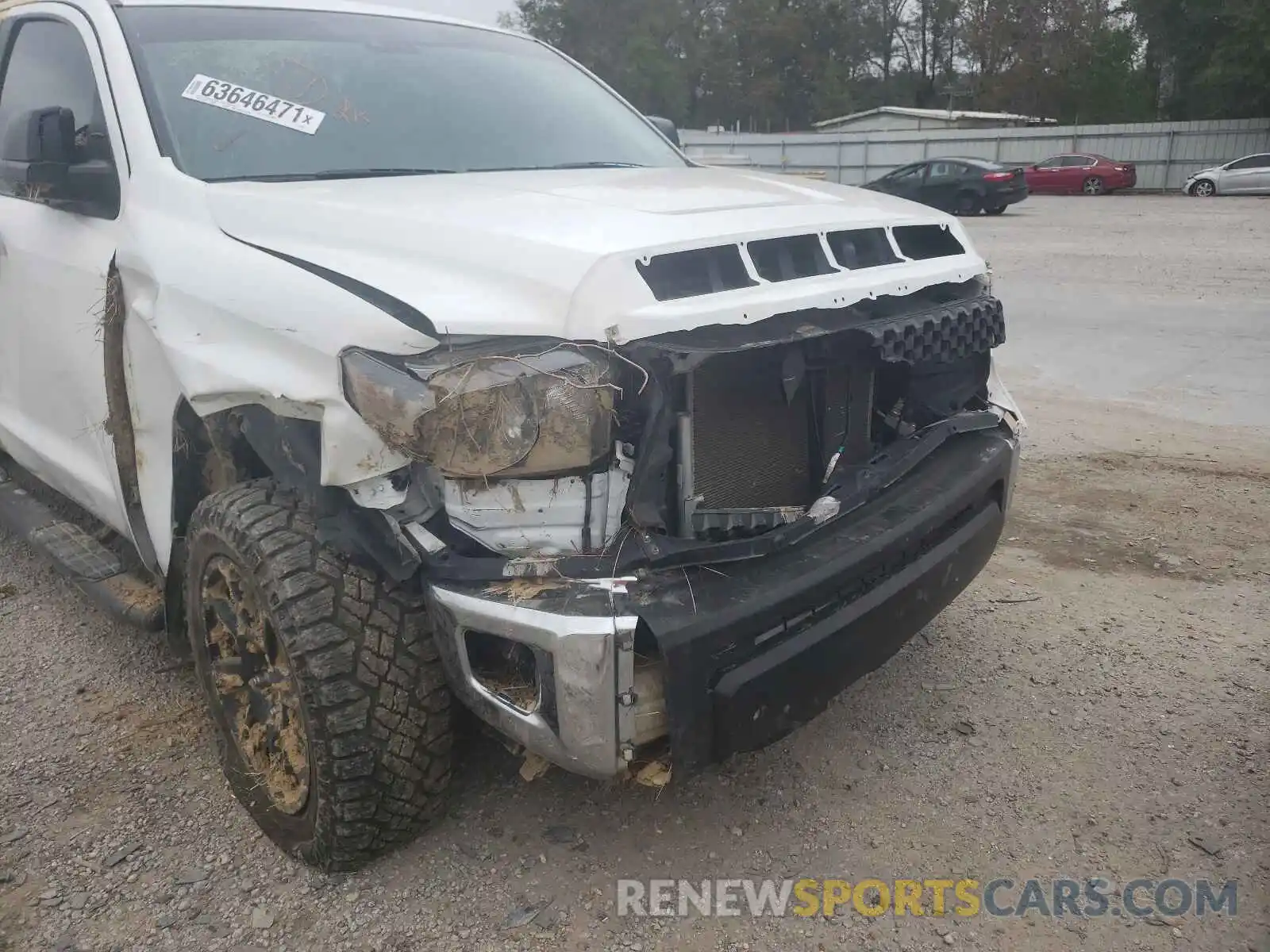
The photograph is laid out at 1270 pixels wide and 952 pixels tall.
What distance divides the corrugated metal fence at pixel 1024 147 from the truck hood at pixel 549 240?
96.2 feet

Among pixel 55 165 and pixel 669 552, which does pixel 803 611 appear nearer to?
pixel 669 552

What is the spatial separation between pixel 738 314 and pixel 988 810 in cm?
143

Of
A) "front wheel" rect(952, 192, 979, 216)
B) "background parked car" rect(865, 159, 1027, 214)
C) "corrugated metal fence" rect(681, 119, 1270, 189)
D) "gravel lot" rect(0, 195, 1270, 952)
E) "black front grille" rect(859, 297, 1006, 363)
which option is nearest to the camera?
"gravel lot" rect(0, 195, 1270, 952)

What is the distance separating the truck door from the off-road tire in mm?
924

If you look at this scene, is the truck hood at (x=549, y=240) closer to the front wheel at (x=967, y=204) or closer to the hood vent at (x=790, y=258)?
the hood vent at (x=790, y=258)

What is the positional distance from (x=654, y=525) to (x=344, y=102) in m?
1.81

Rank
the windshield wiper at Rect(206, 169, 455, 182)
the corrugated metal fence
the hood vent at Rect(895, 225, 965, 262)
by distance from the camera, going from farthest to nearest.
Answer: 1. the corrugated metal fence
2. the windshield wiper at Rect(206, 169, 455, 182)
3. the hood vent at Rect(895, 225, 965, 262)

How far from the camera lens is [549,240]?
217 centimetres

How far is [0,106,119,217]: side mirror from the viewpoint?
9.04 feet

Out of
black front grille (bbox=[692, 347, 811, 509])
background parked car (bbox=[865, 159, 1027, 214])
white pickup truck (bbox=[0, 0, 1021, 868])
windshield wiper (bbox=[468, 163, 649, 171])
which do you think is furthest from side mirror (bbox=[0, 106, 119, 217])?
background parked car (bbox=[865, 159, 1027, 214])

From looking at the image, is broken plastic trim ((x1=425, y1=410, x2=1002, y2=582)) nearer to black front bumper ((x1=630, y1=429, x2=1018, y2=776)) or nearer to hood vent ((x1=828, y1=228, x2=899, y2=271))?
black front bumper ((x1=630, y1=429, x2=1018, y2=776))

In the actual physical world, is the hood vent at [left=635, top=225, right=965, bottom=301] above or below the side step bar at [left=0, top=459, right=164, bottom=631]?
above

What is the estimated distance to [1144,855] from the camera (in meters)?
2.41

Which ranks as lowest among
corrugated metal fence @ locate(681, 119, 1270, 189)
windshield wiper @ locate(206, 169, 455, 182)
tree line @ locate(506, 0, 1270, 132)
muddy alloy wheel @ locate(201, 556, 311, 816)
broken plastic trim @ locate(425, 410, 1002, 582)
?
muddy alloy wheel @ locate(201, 556, 311, 816)
